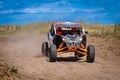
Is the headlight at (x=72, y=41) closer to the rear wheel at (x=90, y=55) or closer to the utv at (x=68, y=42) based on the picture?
the utv at (x=68, y=42)

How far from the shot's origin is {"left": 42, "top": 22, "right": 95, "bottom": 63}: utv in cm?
1998

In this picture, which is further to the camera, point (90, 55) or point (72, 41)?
point (72, 41)

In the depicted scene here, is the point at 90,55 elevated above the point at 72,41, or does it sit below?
below

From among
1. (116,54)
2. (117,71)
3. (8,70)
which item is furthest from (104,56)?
(8,70)

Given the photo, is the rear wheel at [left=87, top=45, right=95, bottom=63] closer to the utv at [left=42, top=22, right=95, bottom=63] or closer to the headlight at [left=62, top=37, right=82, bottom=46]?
the utv at [left=42, top=22, right=95, bottom=63]

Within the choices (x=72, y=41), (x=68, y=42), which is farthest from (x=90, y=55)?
(x=68, y=42)

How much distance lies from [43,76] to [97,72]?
3.08 meters

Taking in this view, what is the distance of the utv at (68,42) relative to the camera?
1998 centimetres

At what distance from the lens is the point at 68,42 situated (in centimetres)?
2017

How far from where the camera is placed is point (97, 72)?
17.0 m

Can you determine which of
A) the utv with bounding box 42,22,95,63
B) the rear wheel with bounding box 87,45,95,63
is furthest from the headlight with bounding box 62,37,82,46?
the rear wheel with bounding box 87,45,95,63

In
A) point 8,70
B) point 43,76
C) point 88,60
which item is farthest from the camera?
point 88,60

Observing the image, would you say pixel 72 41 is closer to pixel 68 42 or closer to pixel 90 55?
pixel 68 42

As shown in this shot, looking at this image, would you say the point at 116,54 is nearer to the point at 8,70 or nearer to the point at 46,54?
the point at 46,54
